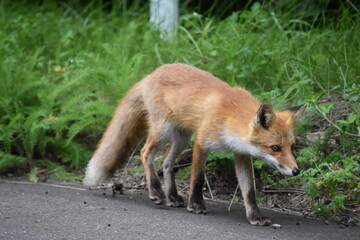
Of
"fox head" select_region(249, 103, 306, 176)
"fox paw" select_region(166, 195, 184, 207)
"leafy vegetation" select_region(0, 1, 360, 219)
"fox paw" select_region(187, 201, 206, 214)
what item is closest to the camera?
"fox head" select_region(249, 103, 306, 176)

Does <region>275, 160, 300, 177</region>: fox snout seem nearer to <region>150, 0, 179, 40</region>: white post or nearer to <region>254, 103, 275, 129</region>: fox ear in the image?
<region>254, 103, 275, 129</region>: fox ear

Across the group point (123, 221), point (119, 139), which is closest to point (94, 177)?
point (119, 139)

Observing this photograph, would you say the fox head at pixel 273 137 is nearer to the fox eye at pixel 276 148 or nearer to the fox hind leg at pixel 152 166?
the fox eye at pixel 276 148

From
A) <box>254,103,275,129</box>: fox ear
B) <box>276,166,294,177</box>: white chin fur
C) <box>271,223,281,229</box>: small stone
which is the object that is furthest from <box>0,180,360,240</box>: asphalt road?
<box>254,103,275,129</box>: fox ear

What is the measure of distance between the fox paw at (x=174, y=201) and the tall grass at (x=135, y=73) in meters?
1.27

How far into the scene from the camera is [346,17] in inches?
296

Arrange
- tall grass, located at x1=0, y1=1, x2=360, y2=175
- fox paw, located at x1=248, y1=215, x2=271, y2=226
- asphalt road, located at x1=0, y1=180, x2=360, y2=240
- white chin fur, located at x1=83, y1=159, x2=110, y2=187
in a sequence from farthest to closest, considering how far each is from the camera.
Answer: tall grass, located at x1=0, y1=1, x2=360, y2=175 → white chin fur, located at x1=83, y1=159, x2=110, y2=187 → fox paw, located at x1=248, y1=215, x2=271, y2=226 → asphalt road, located at x1=0, y1=180, x2=360, y2=240

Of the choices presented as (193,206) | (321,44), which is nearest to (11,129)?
(193,206)

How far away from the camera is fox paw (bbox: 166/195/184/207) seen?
540 centimetres

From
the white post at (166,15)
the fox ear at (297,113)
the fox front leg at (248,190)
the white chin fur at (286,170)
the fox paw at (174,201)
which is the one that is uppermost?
the white post at (166,15)

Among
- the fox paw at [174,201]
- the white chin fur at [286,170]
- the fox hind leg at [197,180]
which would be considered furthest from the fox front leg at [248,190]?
the fox paw at [174,201]

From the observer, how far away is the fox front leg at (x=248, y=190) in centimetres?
479

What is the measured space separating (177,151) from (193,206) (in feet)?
2.47

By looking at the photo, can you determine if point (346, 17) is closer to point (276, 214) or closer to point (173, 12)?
point (173, 12)
